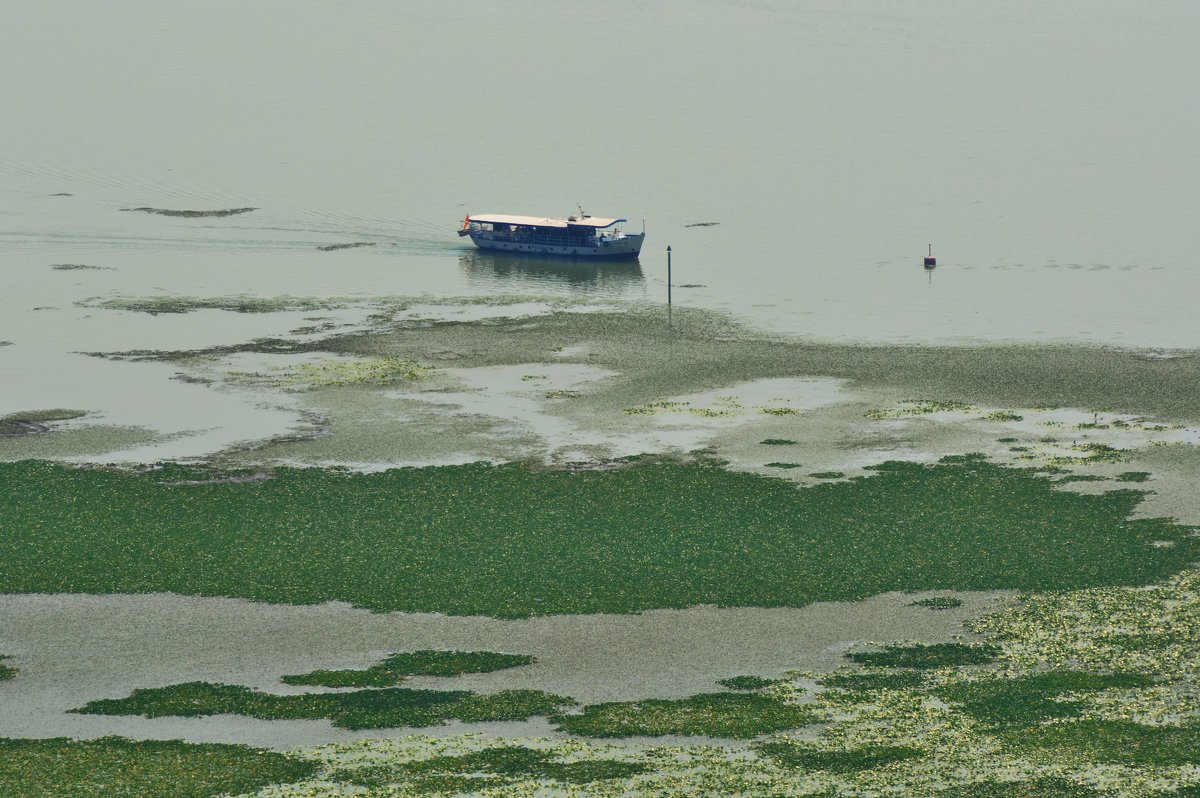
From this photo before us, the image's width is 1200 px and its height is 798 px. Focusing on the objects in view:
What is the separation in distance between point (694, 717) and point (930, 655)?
8.34 meters

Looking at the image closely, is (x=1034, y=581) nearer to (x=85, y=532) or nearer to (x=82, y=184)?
(x=85, y=532)

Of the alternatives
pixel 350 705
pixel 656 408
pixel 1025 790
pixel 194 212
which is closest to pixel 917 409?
pixel 656 408

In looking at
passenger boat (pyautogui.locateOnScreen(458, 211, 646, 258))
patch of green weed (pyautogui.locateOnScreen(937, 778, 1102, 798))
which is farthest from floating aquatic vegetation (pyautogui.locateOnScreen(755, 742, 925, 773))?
passenger boat (pyautogui.locateOnScreen(458, 211, 646, 258))

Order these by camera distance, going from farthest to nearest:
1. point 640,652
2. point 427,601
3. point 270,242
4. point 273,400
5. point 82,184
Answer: point 82,184
point 270,242
point 273,400
point 427,601
point 640,652

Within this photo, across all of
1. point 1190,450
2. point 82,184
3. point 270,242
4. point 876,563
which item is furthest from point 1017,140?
point 876,563

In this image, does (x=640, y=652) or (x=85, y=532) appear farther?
(x=85, y=532)

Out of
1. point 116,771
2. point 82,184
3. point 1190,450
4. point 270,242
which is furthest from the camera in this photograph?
point 82,184

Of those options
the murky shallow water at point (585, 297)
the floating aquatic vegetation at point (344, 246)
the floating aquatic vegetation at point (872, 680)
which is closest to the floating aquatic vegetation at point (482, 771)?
the murky shallow water at point (585, 297)

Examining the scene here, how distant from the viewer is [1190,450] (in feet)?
222

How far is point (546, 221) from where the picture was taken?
128000 millimetres

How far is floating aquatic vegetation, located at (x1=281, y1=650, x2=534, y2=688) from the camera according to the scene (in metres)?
45.1

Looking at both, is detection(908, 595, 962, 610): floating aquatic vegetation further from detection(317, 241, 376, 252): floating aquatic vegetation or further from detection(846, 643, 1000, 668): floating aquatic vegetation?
detection(317, 241, 376, 252): floating aquatic vegetation

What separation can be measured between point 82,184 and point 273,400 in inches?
3394

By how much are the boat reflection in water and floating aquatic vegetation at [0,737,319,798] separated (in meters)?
73.0
